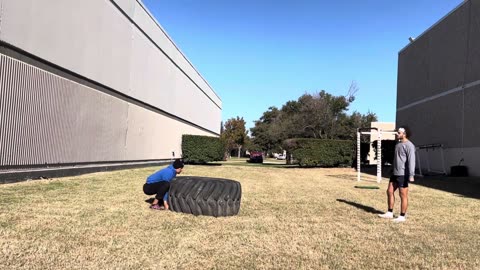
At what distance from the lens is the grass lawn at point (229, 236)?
5.79 m

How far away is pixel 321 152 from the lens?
2967 centimetres

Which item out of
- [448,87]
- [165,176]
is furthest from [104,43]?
[448,87]

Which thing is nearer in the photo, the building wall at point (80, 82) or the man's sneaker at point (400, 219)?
the man's sneaker at point (400, 219)

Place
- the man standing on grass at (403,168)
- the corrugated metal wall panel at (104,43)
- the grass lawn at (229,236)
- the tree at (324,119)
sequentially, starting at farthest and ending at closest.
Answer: the tree at (324,119) < the corrugated metal wall panel at (104,43) < the man standing on grass at (403,168) < the grass lawn at (229,236)

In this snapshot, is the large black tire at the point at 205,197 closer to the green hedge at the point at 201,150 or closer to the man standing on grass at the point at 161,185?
the man standing on grass at the point at 161,185

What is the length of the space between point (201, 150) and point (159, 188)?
25.9 metres

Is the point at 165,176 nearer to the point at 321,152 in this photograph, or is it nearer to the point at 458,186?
the point at 458,186

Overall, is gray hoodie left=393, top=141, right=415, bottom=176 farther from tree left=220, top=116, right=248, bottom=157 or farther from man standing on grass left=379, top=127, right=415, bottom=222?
tree left=220, top=116, right=248, bottom=157

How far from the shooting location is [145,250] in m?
6.19

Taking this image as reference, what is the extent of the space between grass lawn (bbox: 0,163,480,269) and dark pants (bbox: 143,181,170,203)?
1.18 feet

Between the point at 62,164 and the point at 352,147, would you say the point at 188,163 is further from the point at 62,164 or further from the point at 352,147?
the point at 62,164

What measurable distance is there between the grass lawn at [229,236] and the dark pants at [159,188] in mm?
359

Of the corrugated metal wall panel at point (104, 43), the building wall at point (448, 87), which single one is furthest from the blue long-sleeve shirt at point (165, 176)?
the building wall at point (448, 87)

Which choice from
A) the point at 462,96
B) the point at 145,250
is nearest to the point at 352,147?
the point at 462,96
